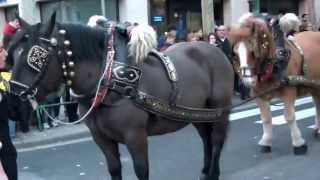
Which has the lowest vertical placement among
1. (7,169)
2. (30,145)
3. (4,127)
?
(30,145)

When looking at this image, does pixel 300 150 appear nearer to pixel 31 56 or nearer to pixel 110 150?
pixel 110 150

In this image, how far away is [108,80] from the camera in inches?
169

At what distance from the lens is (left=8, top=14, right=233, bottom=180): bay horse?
4074 mm

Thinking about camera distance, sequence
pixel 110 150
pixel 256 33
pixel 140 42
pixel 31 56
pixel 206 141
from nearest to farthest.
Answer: pixel 31 56, pixel 140 42, pixel 110 150, pixel 206 141, pixel 256 33

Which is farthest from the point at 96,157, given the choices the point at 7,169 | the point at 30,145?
the point at 7,169

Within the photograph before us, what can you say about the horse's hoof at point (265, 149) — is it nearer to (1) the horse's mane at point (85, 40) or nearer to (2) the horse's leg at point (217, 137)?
(2) the horse's leg at point (217, 137)

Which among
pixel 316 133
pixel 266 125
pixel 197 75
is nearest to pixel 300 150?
pixel 266 125

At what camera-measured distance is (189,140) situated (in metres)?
8.73

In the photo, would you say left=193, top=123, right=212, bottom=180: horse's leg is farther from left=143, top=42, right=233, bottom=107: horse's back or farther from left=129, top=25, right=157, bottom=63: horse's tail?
left=129, top=25, right=157, bottom=63: horse's tail

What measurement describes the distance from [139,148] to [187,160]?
3072mm

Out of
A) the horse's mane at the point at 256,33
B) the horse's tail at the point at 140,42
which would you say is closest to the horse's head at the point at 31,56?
the horse's tail at the point at 140,42

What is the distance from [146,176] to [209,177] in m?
1.41

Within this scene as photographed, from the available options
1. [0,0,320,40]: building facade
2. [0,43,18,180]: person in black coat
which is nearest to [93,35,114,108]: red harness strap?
[0,43,18,180]: person in black coat

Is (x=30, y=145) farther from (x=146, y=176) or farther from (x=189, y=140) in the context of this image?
(x=146, y=176)
